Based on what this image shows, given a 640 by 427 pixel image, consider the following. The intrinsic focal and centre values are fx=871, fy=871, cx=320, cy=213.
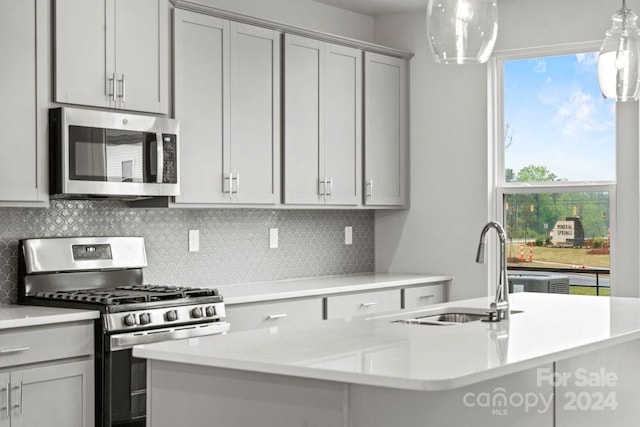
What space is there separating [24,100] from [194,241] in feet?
4.83

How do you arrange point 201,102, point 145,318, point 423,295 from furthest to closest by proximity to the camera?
point 423,295
point 201,102
point 145,318

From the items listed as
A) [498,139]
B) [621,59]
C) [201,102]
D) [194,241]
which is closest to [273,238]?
[194,241]

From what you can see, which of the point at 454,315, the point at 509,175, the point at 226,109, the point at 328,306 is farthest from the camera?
the point at 509,175

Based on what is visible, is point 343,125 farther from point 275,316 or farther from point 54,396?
point 54,396

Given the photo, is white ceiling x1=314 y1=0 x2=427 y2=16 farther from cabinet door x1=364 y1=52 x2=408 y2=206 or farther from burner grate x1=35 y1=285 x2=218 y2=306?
burner grate x1=35 y1=285 x2=218 y2=306

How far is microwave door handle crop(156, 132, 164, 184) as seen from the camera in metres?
4.20

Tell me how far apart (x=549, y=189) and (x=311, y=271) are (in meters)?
1.64

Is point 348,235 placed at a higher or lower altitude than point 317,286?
higher

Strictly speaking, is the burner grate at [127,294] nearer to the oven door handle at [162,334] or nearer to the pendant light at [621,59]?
the oven door handle at [162,334]

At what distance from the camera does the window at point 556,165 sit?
5.46 metres

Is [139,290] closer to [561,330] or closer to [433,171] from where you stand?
[561,330]

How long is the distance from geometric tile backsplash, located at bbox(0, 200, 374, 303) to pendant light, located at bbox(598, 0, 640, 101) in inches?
102

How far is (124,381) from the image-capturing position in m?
3.70

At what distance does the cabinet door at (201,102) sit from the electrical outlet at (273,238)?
2.68 ft
